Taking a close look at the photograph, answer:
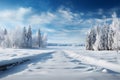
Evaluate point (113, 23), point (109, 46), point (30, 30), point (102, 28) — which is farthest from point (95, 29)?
point (30, 30)

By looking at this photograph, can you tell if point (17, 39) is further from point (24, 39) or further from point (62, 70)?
point (62, 70)

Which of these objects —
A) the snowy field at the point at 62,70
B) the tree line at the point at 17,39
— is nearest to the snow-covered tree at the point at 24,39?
the tree line at the point at 17,39

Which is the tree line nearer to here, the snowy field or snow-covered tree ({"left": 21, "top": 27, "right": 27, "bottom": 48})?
snow-covered tree ({"left": 21, "top": 27, "right": 27, "bottom": 48})

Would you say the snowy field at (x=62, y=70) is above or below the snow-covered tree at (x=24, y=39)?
below

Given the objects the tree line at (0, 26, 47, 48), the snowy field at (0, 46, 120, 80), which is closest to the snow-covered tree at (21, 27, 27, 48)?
the tree line at (0, 26, 47, 48)

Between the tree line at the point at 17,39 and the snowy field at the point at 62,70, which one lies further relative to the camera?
the tree line at the point at 17,39

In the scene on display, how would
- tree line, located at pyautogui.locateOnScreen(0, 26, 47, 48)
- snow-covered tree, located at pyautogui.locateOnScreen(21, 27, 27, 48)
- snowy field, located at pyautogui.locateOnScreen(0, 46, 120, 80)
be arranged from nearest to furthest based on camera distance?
snowy field, located at pyautogui.locateOnScreen(0, 46, 120, 80)
tree line, located at pyautogui.locateOnScreen(0, 26, 47, 48)
snow-covered tree, located at pyautogui.locateOnScreen(21, 27, 27, 48)

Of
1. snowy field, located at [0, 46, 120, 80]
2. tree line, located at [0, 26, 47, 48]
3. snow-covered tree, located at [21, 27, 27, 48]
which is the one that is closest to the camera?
snowy field, located at [0, 46, 120, 80]

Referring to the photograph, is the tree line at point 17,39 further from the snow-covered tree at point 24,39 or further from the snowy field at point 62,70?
the snowy field at point 62,70

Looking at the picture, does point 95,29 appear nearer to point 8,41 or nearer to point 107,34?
point 107,34

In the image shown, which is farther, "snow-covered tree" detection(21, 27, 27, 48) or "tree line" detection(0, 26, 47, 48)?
"snow-covered tree" detection(21, 27, 27, 48)

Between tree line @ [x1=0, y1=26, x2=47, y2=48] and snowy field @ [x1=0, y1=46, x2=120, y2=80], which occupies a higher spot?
tree line @ [x1=0, y1=26, x2=47, y2=48]

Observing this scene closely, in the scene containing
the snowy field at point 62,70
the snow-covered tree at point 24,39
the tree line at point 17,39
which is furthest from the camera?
the snow-covered tree at point 24,39

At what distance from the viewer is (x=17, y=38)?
83.1 meters
